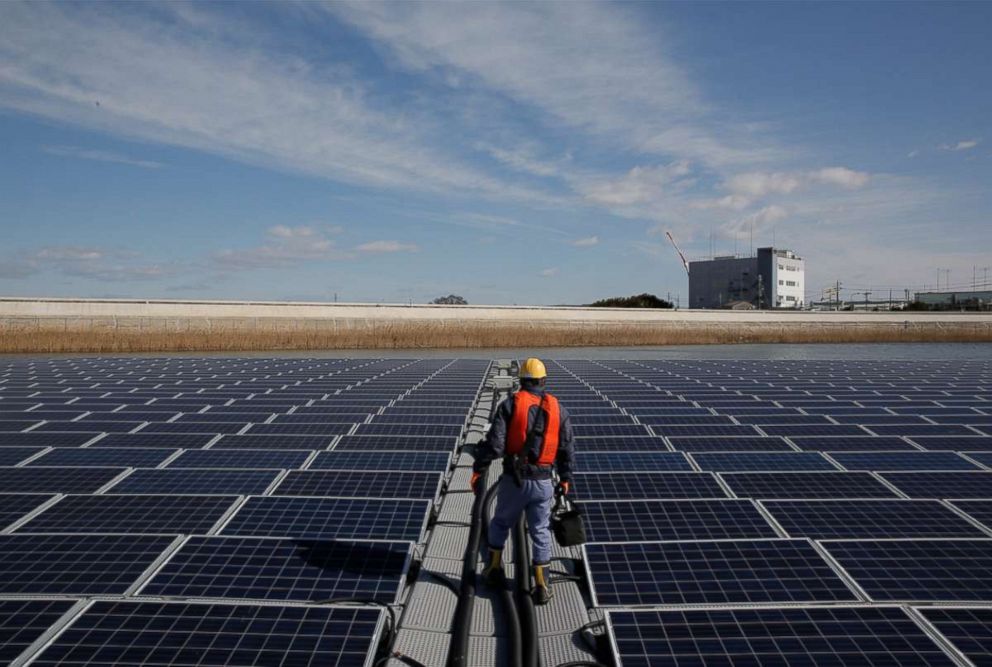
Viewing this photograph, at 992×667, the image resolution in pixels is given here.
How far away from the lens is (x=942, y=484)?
336 inches

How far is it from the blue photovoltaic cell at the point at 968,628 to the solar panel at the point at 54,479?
8283 millimetres

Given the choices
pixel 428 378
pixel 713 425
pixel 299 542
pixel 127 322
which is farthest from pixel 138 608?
pixel 127 322

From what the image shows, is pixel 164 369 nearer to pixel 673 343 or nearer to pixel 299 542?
pixel 299 542

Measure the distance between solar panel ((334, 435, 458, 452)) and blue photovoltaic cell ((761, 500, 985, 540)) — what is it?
→ 473 cm

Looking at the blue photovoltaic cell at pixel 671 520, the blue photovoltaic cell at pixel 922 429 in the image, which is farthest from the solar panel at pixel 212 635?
the blue photovoltaic cell at pixel 922 429

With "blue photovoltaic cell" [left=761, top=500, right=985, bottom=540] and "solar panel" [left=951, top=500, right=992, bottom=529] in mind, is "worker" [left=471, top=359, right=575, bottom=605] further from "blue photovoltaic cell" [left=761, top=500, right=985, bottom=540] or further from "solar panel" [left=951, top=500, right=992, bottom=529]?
"solar panel" [left=951, top=500, right=992, bottom=529]

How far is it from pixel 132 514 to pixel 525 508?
4.09 metres

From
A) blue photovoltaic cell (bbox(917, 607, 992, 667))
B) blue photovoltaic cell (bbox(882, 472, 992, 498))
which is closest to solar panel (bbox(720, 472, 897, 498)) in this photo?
blue photovoltaic cell (bbox(882, 472, 992, 498))

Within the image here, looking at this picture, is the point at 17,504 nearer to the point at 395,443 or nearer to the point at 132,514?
the point at 132,514

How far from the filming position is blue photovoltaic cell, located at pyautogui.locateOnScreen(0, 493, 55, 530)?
22.5ft

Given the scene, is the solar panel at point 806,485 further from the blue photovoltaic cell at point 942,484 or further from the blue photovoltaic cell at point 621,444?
the blue photovoltaic cell at point 621,444

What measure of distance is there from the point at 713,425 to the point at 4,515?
410 inches

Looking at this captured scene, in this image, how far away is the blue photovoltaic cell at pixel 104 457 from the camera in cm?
935

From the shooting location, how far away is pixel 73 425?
40.8ft
